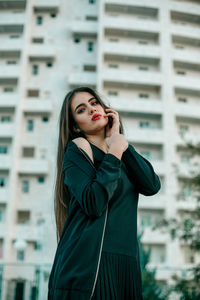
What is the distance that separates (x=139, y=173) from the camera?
58.6 inches

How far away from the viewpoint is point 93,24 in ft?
95.9

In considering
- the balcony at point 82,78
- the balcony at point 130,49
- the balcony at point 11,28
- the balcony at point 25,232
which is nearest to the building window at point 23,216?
the balcony at point 25,232

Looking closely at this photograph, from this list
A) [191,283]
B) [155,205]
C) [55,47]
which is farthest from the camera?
[55,47]

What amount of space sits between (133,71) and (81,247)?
89.5 ft

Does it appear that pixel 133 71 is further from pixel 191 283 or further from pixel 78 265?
pixel 78 265

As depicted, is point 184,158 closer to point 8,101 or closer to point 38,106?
point 38,106

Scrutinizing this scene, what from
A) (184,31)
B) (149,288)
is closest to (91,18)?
(184,31)

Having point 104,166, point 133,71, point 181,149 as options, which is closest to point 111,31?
point 133,71

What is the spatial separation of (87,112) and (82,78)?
26035 millimetres

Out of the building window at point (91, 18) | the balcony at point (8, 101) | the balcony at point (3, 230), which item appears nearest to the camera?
the balcony at point (3, 230)

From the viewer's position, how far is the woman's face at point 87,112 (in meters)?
1.63

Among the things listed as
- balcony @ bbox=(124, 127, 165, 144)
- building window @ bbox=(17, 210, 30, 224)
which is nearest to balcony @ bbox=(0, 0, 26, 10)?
balcony @ bbox=(124, 127, 165, 144)

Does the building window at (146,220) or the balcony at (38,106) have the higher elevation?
the balcony at (38,106)

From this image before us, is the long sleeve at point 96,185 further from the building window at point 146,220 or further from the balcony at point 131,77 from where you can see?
the balcony at point 131,77
